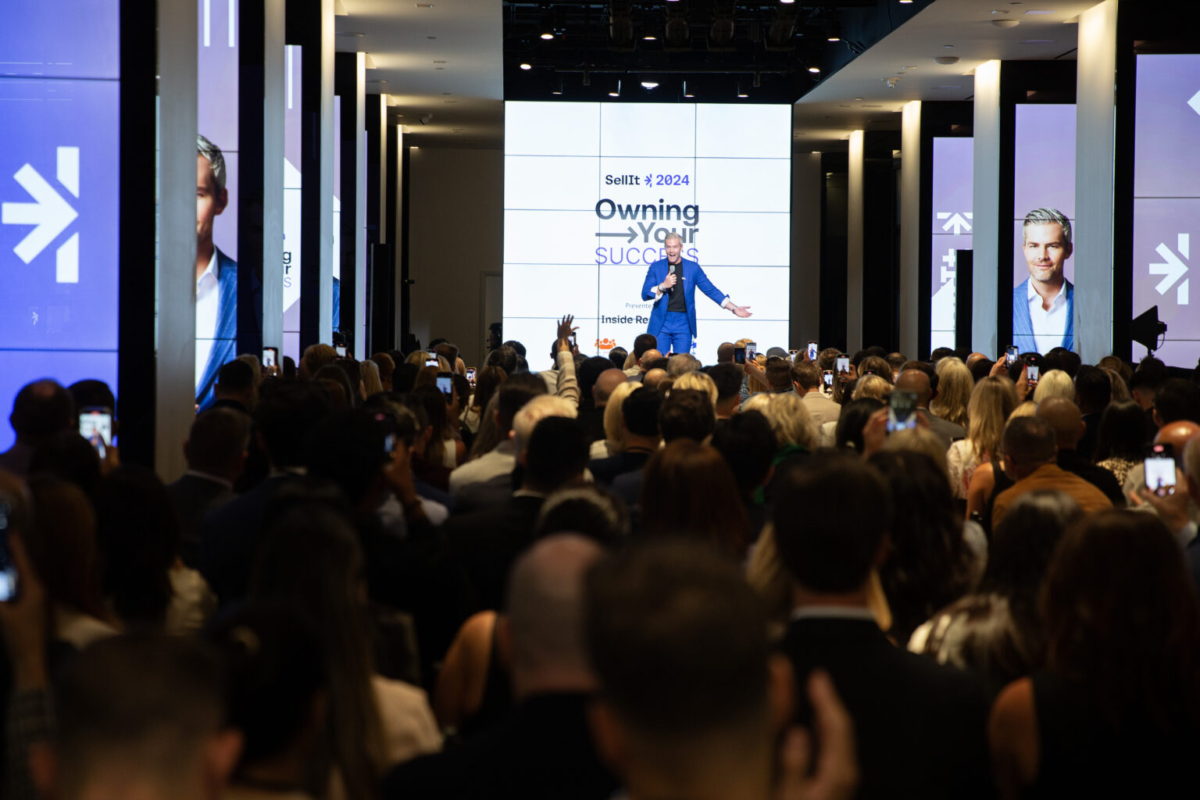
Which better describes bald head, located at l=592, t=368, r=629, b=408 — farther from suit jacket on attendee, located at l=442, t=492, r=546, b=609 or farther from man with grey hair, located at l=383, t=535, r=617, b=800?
man with grey hair, located at l=383, t=535, r=617, b=800

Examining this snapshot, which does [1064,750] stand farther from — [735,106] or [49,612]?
[735,106]

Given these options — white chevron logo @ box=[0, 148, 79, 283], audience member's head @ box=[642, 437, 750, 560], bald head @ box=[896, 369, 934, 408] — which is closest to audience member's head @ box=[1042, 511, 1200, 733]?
audience member's head @ box=[642, 437, 750, 560]

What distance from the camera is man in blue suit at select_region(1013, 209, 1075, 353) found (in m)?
13.8

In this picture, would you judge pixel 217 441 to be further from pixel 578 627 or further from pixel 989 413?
pixel 989 413

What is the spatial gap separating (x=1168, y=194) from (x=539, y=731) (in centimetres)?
1112

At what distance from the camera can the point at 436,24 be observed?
13.9 meters

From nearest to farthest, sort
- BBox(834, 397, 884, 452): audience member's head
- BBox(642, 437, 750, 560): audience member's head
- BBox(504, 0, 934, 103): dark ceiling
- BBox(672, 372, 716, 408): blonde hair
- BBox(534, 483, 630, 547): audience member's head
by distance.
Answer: BBox(534, 483, 630, 547): audience member's head
BBox(642, 437, 750, 560): audience member's head
BBox(834, 397, 884, 452): audience member's head
BBox(672, 372, 716, 408): blonde hair
BBox(504, 0, 934, 103): dark ceiling

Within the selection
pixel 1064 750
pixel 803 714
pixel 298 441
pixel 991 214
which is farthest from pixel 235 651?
pixel 991 214

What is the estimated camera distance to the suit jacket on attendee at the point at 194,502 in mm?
3797

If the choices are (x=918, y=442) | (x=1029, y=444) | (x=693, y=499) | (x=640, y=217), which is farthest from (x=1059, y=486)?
(x=640, y=217)

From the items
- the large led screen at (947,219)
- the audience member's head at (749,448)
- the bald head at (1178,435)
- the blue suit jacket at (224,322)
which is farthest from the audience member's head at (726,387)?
the large led screen at (947,219)

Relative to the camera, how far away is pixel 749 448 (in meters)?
3.90

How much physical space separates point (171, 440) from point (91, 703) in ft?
17.6

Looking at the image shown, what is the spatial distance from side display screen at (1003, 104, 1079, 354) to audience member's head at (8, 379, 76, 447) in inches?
458
